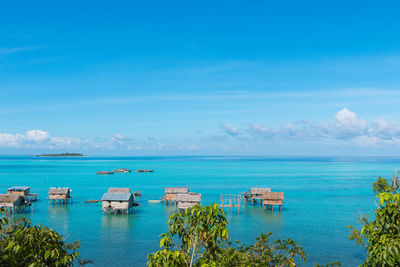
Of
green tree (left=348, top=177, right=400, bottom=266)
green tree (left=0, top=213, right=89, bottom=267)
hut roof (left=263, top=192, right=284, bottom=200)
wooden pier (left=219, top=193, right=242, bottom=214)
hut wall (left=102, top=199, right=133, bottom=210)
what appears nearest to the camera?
green tree (left=0, top=213, right=89, bottom=267)

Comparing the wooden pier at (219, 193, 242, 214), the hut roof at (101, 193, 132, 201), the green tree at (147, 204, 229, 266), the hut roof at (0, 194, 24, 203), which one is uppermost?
the green tree at (147, 204, 229, 266)

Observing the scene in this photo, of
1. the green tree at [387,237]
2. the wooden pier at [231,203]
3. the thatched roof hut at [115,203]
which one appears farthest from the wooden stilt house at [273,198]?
the green tree at [387,237]

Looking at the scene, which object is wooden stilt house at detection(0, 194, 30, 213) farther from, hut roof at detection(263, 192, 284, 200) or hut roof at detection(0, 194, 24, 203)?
hut roof at detection(263, 192, 284, 200)

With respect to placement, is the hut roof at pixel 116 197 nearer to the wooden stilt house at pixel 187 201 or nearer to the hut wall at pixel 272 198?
the wooden stilt house at pixel 187 201

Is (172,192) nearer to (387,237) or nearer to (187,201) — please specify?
(187,201)

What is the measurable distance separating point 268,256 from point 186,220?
6.22 meters

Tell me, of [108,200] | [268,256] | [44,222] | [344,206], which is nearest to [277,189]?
[344,206]

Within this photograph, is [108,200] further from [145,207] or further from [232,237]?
[232,237]

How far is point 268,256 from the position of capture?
11.9 metres

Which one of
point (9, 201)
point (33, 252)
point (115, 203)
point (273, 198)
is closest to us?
point (33, 252)

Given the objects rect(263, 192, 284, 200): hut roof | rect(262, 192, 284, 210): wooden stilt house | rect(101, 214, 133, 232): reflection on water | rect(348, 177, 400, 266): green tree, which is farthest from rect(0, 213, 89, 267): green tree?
rect(263, 192, 284, 200): hut roof

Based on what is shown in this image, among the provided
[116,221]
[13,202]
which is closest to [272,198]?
[116,221]

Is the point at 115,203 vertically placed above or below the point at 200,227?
below

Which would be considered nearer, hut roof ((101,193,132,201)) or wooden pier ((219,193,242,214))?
hut roof ((101,193,132,201))
